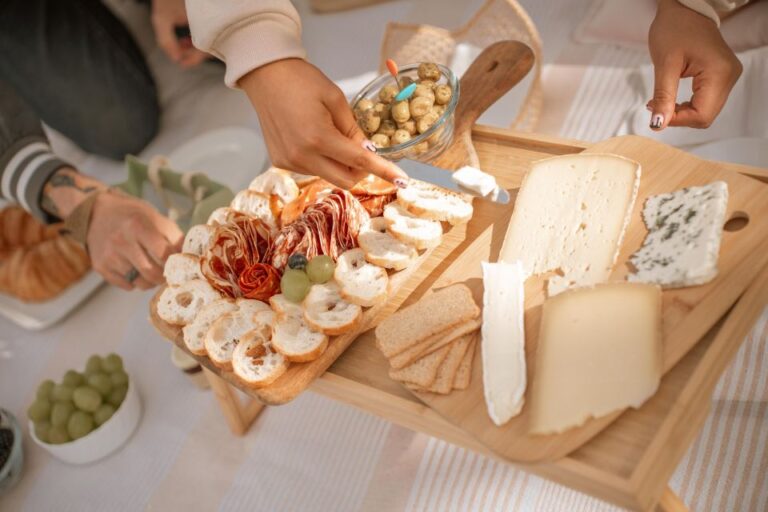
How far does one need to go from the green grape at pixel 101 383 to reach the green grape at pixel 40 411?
0.35ft

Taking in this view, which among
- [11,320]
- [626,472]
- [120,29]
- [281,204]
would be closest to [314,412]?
[281,204]

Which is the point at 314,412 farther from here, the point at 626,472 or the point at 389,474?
the point at 626,472

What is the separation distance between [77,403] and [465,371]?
99cm

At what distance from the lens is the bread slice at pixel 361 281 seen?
1.08 meters

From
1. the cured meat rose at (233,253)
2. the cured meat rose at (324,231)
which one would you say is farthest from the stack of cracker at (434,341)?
the cured meat rose at (233,253)

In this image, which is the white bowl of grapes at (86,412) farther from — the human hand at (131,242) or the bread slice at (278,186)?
the bread slice at (278,186)

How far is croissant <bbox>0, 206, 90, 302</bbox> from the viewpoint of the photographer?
1.80m

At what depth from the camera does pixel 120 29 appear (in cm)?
240

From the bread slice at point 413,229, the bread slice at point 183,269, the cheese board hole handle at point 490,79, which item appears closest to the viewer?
the bread slice at point 413,229

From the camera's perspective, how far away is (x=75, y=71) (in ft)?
7.36

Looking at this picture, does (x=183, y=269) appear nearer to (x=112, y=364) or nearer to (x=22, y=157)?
(x=112, y=364)

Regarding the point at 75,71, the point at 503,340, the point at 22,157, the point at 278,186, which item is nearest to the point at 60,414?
the point at 278,186

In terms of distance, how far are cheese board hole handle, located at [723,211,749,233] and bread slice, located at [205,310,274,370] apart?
76cm

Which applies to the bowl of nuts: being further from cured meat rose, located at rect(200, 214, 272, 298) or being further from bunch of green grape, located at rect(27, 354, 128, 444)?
bunch of green grape, located at rect(27, 354, 128, 444)
